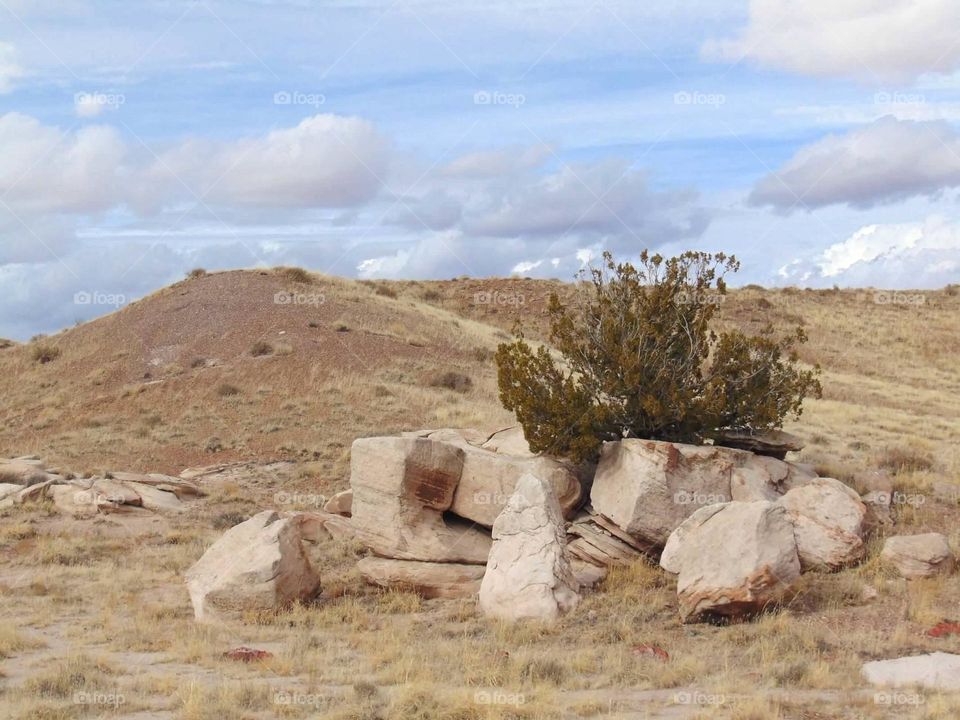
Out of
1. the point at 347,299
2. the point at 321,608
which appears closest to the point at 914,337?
the point at 347,299

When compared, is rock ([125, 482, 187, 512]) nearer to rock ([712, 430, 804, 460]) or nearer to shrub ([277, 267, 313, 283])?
rock ([712, 430, 804, 460])

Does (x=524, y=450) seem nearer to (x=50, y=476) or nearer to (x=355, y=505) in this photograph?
(x=355, y=505)

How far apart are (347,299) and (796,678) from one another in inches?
1184

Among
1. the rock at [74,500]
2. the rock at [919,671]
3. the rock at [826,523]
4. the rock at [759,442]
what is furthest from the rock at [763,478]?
the rock at [74,500]

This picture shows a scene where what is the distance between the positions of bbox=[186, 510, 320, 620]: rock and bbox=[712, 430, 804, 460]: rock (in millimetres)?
7226

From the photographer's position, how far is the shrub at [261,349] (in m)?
31.1

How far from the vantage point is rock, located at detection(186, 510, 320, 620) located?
42.6ft

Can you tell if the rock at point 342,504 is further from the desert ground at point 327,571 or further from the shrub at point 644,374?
the shrub at point 644,374

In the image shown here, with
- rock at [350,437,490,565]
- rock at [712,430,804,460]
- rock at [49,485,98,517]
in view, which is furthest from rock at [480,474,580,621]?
rock at [49,485,98,517]

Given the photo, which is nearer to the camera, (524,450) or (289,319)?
(524,450)

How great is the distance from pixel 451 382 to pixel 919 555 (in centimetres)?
1768

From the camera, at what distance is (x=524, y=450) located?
16938mm

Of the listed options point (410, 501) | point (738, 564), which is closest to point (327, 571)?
point (410, 501)

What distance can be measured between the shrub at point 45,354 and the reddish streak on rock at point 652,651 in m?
29.6
